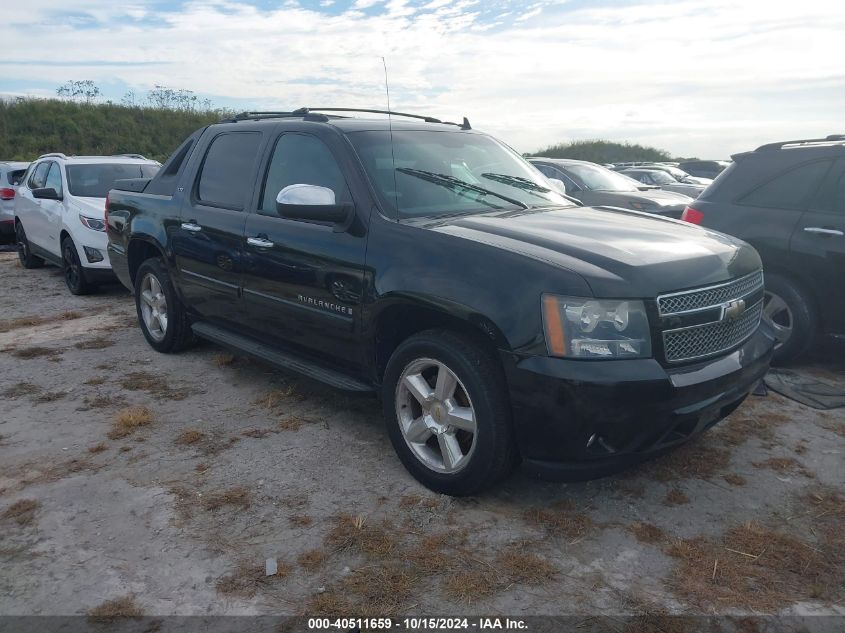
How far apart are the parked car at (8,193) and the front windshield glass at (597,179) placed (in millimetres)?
10062

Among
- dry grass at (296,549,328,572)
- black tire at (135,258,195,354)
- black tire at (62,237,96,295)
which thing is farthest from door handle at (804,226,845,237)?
black tire at (62,237,96,295)

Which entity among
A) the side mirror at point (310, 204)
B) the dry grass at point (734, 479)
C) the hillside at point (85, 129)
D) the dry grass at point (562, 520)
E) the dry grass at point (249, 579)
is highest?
Answer: the hillside at point (85, 129)

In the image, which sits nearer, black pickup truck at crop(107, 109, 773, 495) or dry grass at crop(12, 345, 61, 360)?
black pickup truck at crop(107, 109, 773, 495)

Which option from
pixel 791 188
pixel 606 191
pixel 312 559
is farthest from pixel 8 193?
pixel 791 188

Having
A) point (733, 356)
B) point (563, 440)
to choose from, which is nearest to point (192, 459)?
point (563, 440)

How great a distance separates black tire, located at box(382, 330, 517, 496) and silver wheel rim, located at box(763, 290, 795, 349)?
3.12 m

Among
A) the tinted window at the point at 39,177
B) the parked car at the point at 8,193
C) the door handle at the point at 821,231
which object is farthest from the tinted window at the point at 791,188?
the parked car at the point at 8,193

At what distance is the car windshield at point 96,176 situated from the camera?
356 inches

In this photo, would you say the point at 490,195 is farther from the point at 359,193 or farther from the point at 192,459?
the point at 192,459

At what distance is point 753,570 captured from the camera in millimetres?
2949

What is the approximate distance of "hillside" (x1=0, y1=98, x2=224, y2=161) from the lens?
112 feet

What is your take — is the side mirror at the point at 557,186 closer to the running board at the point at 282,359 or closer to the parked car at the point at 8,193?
the running board at the point at 282,359

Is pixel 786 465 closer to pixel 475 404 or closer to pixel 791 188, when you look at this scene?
pixel 475 404

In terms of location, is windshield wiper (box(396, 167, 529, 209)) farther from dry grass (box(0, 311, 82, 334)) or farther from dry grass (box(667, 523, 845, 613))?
dry grass (box(0, 311, 82, 334))
